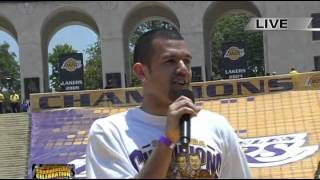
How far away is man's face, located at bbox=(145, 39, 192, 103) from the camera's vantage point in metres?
2.56

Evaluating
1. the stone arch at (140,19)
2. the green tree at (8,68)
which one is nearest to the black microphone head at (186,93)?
the stone arch at (140,19)

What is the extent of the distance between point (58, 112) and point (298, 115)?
4480 millimetres

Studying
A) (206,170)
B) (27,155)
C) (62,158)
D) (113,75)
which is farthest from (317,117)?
(113,75)

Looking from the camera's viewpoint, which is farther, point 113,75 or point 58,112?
point 113,75

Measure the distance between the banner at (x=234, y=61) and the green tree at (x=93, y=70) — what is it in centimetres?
4140

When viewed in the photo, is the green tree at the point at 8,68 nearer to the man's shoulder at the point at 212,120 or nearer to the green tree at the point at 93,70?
the green tree at the point at 93,70

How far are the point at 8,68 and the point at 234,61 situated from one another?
221 ft

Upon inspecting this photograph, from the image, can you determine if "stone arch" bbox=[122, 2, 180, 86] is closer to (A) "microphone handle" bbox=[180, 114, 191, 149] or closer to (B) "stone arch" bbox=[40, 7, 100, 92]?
(B) "stone arch" bbox=[40, 7, 100, 92]

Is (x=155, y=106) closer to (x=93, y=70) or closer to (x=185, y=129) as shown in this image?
(x=185, y=129)

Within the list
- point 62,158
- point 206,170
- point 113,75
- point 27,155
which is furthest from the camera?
point 113,75

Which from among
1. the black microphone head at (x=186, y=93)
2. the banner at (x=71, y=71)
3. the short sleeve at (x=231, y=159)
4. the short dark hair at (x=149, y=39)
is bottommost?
the short sleeve at (x=231, y=159)

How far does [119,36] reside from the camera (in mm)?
39250

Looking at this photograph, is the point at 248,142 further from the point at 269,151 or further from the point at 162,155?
the point at 162,155

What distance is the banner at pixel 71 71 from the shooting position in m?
31.0
